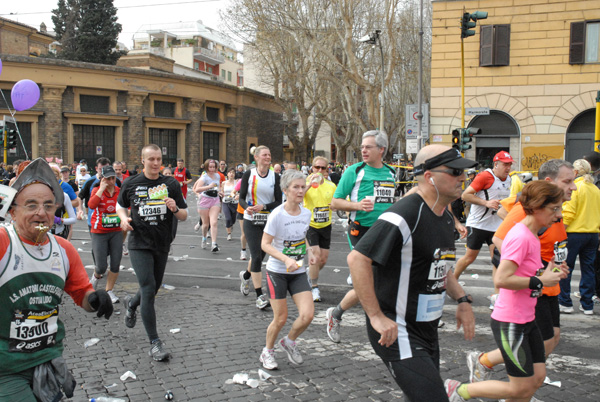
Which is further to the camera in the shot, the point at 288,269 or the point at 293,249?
the point at 293,249

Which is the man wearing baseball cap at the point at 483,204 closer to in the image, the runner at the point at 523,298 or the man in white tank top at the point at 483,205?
the man in white tank top at the point at 483,205

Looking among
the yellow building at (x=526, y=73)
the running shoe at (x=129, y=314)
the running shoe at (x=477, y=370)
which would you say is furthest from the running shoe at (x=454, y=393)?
the yellow building at (x=526, y=73)

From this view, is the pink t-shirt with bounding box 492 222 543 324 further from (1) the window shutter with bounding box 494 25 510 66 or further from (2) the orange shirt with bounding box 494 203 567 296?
(1) the window shutter with bounding box 494 25 510 66

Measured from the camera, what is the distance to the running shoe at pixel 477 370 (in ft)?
14.3

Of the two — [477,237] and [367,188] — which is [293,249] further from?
[477,237]

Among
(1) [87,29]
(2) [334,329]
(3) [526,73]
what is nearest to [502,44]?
(3) [526,73]

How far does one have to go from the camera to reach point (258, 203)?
7750 mm

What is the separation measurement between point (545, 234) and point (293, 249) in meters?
2.32

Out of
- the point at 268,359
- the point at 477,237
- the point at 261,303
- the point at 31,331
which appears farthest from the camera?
the point at 477,237

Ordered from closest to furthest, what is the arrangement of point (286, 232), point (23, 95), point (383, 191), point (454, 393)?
point (454, 393) → point (286, 232) → point (383, 191) → point (23, 95)

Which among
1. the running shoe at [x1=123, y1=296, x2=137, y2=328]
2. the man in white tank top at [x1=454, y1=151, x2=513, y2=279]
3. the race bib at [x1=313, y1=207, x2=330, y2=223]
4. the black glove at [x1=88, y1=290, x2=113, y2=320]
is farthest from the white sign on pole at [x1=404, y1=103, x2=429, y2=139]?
the black glove at [x1=88, y1=290, x2=113, y2=320]

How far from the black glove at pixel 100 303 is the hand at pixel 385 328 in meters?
1.47

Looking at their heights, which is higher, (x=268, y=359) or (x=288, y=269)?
(x=288, y=269)

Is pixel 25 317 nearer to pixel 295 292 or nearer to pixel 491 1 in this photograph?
pixel 295 292
